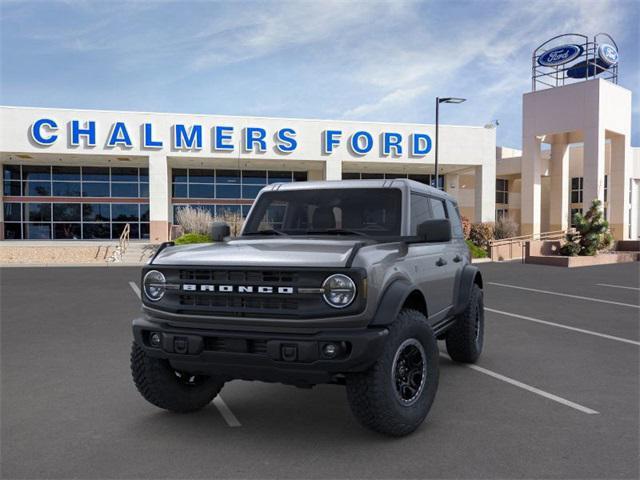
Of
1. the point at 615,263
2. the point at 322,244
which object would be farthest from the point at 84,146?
the point at 322,244

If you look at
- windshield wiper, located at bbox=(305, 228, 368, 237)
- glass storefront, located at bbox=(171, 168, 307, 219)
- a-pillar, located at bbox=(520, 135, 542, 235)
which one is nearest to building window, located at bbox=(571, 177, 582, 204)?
a-pillar, located at bbox=(520, 135, 542, 235)

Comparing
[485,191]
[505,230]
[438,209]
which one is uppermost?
[485,191]

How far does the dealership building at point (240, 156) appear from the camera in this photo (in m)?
31.0

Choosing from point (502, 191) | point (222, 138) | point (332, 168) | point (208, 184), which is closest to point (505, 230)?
point (332, 168)

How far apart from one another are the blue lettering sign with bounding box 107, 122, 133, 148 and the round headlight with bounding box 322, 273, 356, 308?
29.7 m

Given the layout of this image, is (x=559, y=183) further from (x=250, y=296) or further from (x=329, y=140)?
(x=250, y=296)

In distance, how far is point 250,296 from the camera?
12.9 feet

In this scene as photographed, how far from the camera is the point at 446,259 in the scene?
5.57 metres

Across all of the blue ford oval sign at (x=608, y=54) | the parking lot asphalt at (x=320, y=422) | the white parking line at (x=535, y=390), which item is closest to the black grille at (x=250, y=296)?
the parking lot asphalt at (x=320, y=422)

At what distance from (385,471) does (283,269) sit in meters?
1.50

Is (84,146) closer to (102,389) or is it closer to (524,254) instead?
(524,254)

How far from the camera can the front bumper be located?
3.69 meters

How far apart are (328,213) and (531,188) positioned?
31847 millimetres

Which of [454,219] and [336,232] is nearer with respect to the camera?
[336,232]
